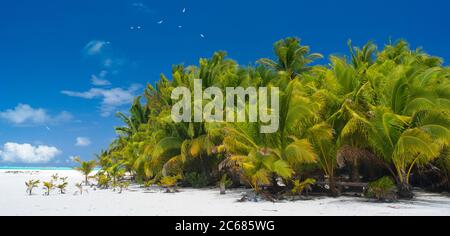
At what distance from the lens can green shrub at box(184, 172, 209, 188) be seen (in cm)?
1770

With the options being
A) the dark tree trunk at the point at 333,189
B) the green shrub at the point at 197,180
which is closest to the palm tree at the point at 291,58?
the green shrub at the point at 197,180

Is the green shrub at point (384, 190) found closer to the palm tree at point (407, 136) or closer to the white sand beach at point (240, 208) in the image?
the white sand beach at point (240, 208)

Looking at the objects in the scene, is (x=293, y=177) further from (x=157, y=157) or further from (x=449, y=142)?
(x=157, y=157)

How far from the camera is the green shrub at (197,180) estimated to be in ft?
58.1

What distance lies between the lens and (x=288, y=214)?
8812 millimetres

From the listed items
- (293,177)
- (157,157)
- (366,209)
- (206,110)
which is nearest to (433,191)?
(293,177)

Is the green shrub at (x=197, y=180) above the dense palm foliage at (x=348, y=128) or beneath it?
beneath

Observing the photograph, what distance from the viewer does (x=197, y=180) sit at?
1783 centimetres

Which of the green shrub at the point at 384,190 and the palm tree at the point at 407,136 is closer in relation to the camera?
the palm tree at the point at 407,136

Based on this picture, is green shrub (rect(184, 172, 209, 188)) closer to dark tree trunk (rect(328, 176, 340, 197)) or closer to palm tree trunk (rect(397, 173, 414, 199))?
dark tree trunk (rect(328, 176, 340, 197))

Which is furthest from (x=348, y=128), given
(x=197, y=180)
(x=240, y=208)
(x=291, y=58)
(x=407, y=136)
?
(x=291, y=58)

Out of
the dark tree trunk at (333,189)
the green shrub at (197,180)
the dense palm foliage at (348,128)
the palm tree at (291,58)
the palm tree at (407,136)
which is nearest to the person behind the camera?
the palm tree at (407,136)

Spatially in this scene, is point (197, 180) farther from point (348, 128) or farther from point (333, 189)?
point (348, 128)

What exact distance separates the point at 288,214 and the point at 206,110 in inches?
337
